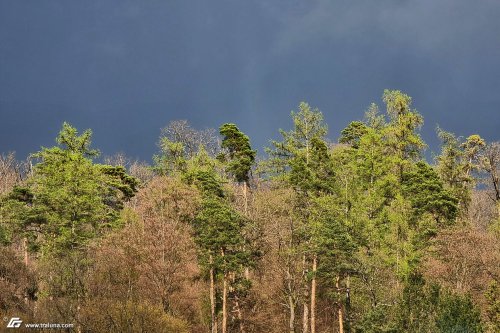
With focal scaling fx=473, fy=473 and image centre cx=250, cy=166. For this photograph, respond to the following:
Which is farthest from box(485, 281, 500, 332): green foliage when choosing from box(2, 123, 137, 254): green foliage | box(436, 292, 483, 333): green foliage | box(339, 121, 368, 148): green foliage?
box(2, 123, 137, 254): green foliage

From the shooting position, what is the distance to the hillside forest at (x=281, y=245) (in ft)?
104

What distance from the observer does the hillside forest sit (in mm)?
31609

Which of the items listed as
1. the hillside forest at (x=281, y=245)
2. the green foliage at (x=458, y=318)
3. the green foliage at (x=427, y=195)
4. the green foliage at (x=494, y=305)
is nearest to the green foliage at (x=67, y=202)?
the hillside forest at (x=281, y=245)

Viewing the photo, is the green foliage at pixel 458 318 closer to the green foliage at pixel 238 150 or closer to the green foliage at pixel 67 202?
the green foliage at pixel 238 150

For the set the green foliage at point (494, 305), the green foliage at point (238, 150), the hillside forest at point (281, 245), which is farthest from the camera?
the green foliage at point (238, 150)

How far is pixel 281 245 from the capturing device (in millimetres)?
38031

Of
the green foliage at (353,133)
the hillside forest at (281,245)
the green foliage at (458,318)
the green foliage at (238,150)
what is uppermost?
the green foliage at (353,133)

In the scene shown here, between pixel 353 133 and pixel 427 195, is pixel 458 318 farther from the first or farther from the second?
pixel 353 133

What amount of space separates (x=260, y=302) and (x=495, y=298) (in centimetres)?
2018

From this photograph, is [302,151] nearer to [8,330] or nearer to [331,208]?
[331,208]

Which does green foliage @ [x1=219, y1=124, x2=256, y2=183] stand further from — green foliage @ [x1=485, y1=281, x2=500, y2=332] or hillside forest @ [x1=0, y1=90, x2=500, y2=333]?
green foliage @ [x1=485, y1=281, x2=500, y2=332]

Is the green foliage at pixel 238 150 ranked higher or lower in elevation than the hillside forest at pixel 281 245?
higher

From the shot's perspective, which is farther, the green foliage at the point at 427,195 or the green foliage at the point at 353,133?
the green foliage at the point at 353,133

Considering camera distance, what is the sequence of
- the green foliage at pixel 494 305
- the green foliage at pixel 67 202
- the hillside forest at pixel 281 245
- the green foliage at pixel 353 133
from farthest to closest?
1. the green foliage at pixel 353 133
2. the green foliage at pixel 67 202
3. the hillside forest at pixel 281 245
4. the green foliage at pixel 494 305
